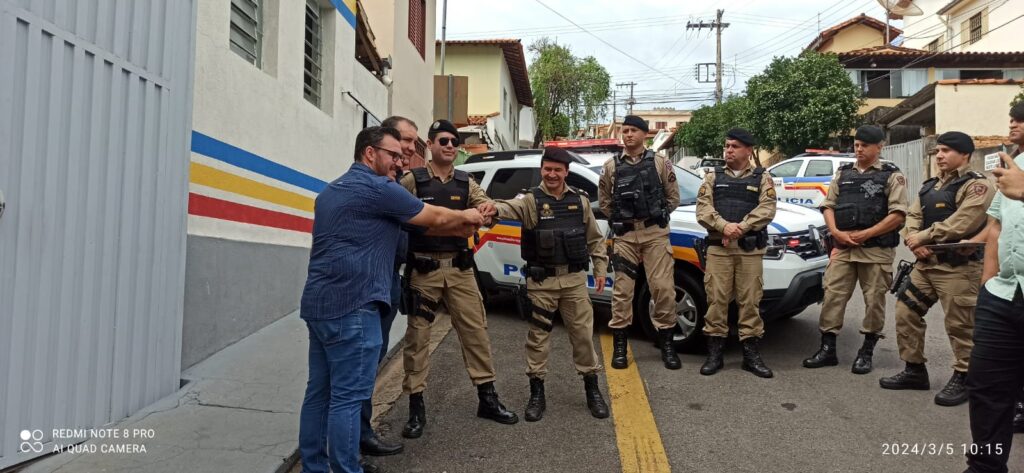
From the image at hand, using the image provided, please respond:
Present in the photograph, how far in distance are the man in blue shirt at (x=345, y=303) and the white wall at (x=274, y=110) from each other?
2.18 m

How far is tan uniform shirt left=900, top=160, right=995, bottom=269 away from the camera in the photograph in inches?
160

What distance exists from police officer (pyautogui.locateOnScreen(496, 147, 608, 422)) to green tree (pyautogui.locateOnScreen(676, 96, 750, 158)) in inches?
1093

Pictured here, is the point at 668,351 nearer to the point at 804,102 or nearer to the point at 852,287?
the point at 852,287

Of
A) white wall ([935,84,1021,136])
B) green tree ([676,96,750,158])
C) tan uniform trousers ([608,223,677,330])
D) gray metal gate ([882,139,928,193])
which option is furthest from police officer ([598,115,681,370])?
green tree ([676,96,750,158])

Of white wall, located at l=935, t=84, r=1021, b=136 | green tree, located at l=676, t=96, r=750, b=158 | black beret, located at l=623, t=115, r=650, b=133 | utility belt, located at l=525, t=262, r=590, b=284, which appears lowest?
utility belt, located at l=525, t=262, r=590, b=284

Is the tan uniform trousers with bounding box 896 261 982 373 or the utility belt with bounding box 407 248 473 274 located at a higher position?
the utility belt with bounding box 407 248 473 274

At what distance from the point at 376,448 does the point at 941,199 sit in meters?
4.17

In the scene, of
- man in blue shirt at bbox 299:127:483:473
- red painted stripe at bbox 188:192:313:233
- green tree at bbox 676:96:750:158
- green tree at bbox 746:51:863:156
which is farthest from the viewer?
green tree at bbox 676:96:750:158

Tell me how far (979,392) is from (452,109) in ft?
41.9

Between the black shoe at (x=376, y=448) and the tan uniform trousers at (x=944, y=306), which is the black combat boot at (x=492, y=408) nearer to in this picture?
the black shoe at (x=376, y=448)

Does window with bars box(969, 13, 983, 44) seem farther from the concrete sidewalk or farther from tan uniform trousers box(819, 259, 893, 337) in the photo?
the concrete sidewalk

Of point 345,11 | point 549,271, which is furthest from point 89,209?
point 345,11

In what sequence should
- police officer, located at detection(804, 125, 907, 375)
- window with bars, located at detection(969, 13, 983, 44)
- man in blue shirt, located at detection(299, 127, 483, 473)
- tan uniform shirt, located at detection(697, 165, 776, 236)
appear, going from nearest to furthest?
1. man in blue shirt, located at detection(299, 127, 483, 473)
2. tan uniform shirt, located at detection(697, 165, 776, 236)
3. police officer, located at detection(804, 125, 907, 375)
4. window with bars, located at detection(969, 13, 983, 44)

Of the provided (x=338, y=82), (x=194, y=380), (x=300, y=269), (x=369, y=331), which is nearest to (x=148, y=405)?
(x=194, y=380)
